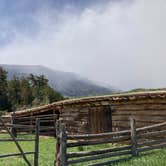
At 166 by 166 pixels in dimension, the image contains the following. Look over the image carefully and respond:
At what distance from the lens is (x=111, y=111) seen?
17.2 meters

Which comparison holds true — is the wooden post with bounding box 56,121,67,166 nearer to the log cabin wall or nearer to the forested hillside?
the log cabin wall

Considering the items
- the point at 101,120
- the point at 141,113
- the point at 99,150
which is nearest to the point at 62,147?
the point at 99,150

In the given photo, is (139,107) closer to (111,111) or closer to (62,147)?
(111,111)

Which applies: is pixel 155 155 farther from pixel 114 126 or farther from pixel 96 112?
pixel 96 112

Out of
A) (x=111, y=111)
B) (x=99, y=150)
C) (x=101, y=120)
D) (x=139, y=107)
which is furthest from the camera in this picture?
(x=101, y=120)

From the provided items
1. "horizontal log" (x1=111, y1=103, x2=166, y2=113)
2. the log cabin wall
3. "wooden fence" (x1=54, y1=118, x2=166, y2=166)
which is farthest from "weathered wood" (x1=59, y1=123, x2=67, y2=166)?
"horizontal log" (x1=111, y1=103, x2=166, y2=113)

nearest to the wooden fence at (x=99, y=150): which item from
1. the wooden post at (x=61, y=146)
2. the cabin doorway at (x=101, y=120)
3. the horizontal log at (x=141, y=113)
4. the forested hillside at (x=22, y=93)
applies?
the wooden post at (x=61, y=146)

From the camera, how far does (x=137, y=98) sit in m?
15.3

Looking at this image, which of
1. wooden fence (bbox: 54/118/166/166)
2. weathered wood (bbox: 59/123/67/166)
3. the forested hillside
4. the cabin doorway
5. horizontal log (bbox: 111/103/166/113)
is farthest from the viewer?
the forested hillside

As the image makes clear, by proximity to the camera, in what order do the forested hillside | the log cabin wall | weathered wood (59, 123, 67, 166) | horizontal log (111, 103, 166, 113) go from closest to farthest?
weathered wood (59, 123, 67, 166), horizontal log (111, 103, 166, 113), the log cabin wall, the forested hillside

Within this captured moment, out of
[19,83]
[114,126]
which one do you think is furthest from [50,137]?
[19,83]

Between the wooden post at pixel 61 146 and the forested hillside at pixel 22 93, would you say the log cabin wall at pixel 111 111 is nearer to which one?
the wooden post at pixel 61 146

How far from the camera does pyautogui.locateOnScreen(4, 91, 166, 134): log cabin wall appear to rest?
48.0 ft

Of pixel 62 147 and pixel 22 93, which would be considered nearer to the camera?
pixel 62 147
